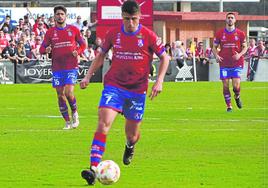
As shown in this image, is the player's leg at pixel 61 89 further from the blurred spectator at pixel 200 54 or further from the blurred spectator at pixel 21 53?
the blurred spectator at pixel 200 54

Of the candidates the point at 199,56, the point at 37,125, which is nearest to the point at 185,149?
the point at 37,125

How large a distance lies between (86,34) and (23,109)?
58.6ft

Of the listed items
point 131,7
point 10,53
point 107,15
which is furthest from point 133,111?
point 107,15

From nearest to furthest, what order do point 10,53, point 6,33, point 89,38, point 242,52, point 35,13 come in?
point 242,52
point 10,53
point 6,33
point 89,38
point 35,13

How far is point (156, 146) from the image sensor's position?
63.5 feet

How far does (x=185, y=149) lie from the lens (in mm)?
18844

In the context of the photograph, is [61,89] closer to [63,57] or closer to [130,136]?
[63,57]

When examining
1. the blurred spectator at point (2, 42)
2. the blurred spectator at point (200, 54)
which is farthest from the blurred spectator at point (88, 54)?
the blurred spectator at point (200, 54)

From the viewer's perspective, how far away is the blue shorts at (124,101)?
14.5 meters

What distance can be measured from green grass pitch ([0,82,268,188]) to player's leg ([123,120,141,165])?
205mm

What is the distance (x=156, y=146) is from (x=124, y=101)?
461 centimetres

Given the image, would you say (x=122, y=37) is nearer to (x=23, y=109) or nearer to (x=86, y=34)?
(x=23, y=109)

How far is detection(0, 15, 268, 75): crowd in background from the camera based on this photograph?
45.5 m

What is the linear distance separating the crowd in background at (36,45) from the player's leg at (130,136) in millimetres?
28150
